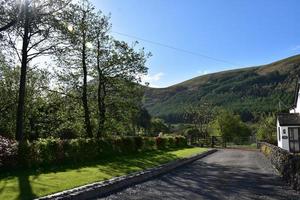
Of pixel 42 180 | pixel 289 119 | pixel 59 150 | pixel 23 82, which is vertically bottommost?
pixel 42 180

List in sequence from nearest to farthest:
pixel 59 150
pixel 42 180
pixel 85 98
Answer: pixel 42 180 → pixel 59 150 → pixel 85 98

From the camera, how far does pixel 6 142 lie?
60.7 feet

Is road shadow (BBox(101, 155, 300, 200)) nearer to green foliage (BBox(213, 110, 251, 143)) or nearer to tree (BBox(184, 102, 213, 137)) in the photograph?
green foliage (BBox(213, 110, 251, 143))

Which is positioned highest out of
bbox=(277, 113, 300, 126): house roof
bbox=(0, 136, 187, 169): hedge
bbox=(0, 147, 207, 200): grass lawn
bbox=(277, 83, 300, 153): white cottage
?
bbox=(277, 113, 300, 126): house roof

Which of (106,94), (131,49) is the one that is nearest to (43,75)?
(106,94)

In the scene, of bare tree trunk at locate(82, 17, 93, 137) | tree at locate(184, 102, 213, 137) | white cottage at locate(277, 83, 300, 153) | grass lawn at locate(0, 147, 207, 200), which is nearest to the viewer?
grass lawn at locate(0, 147, 207, 200)

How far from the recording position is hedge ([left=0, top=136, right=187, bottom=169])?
714 inches

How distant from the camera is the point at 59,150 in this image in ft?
70.3

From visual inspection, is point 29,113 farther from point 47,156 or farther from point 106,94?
point 47,156

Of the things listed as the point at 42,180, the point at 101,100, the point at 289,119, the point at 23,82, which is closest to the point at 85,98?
the point at 101,100

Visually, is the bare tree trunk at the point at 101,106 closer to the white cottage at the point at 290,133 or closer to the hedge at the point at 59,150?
the hedge at the point at 59,150

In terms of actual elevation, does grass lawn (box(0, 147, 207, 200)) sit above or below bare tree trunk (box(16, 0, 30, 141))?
below

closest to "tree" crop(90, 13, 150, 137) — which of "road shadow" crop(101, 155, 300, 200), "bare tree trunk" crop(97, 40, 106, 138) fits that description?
"bare tree trunk" crop(97, 40, 106, 138)

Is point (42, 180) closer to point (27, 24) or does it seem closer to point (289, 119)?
point (27, 24)
